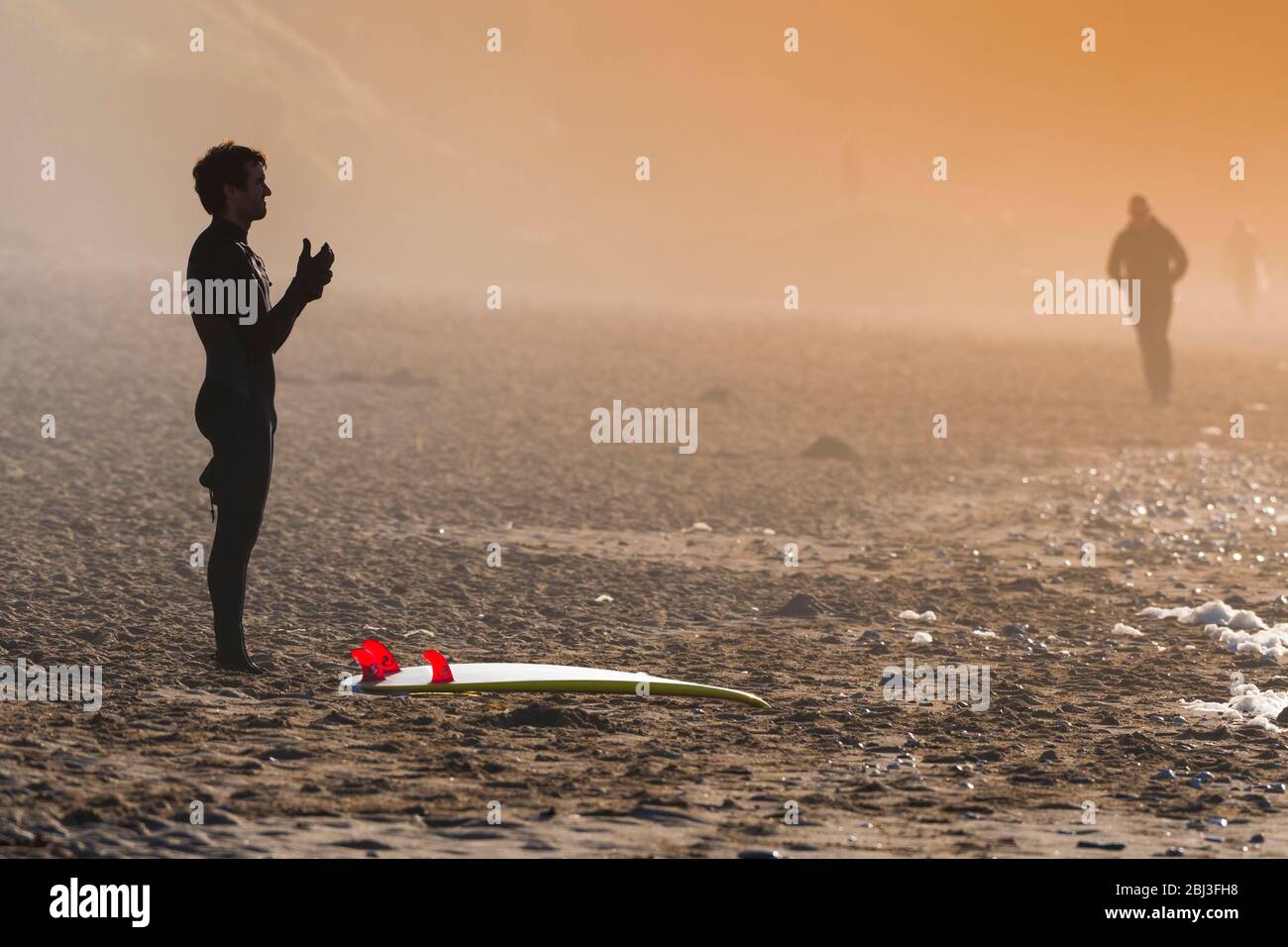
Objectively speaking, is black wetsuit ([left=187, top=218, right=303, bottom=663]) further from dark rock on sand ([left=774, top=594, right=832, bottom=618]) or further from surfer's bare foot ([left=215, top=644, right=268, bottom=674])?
dark rock on sand ([left=774, top=594, right=832, bottom=618])

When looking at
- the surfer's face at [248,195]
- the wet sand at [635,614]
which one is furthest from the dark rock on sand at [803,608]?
the surfer's face at [248,195]

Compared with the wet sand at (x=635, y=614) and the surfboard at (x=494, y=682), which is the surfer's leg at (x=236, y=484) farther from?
the surfboard at (x=494, y=682)

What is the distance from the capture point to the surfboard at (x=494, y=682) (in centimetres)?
738

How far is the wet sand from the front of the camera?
18.9ft

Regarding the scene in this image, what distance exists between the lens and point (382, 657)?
7469mm

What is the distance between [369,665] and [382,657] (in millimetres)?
62

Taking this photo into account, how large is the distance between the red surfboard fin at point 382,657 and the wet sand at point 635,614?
254 mm

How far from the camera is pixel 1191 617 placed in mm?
10109

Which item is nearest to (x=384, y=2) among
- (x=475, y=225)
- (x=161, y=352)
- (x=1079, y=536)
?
(x=475, y=225)

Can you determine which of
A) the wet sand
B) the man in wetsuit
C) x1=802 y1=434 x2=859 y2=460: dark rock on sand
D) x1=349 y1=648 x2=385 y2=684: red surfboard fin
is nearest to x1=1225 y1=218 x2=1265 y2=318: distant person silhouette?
the wet sand

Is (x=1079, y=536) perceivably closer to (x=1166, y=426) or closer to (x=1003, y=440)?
(x=1003, y=440)

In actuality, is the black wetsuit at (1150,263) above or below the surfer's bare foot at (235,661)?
above

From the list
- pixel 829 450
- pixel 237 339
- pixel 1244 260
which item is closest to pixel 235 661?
pixel 237 339

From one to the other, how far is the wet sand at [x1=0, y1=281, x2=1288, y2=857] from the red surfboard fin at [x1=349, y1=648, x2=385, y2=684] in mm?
194
